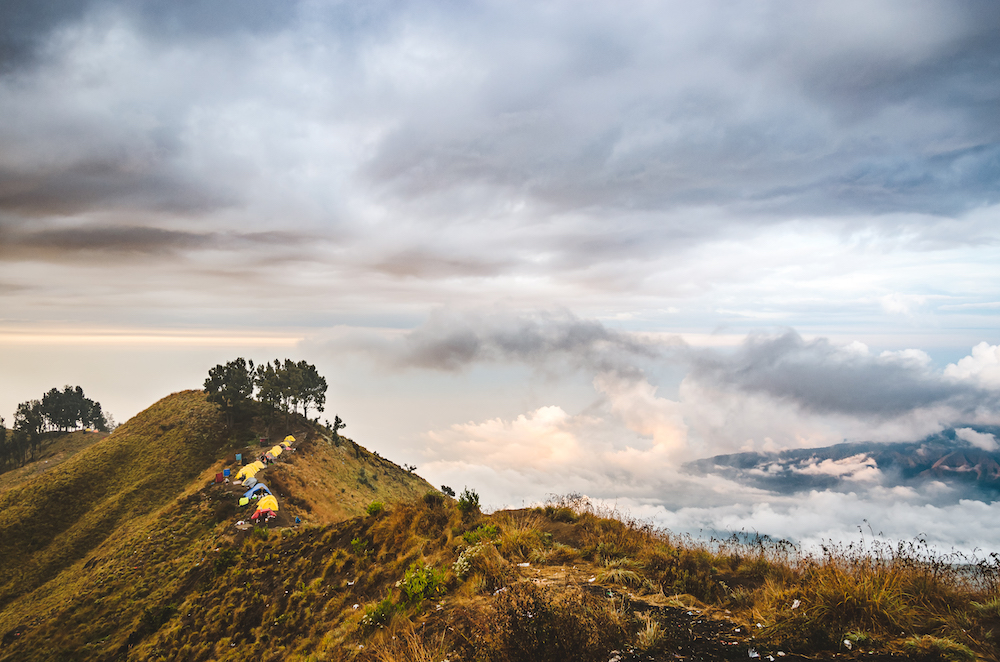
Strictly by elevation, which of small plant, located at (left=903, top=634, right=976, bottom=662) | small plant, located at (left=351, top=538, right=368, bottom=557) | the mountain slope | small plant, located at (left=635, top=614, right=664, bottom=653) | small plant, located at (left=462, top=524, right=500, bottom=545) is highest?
small plant, located at (left=903, top=634, right=976, bottom=662)

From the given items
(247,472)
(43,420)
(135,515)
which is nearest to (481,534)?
(247,472)

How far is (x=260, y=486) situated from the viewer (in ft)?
137

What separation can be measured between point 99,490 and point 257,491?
2741 cm

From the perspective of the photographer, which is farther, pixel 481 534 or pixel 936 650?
pixel 481 534

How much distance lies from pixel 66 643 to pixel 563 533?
3887 centimetres

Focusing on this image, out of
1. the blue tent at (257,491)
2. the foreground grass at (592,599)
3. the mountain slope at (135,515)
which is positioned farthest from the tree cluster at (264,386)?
the foreground grass at (592,599)

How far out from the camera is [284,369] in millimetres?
66250

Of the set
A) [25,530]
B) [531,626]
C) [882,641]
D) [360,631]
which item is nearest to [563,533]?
[360,631]

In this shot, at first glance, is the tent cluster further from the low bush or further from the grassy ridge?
the low bush

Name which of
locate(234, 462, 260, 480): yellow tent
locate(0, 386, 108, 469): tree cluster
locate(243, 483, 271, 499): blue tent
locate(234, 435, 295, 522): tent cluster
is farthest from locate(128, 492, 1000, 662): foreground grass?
locate(0, 386, 108, 469): tree cluster

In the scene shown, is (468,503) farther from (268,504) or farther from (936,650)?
(268,504)

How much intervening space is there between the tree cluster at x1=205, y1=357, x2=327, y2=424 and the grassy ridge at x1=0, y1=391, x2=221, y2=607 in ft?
12.8

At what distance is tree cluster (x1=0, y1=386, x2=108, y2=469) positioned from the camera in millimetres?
95312

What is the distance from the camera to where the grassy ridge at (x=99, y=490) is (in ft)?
136
